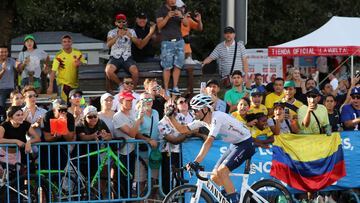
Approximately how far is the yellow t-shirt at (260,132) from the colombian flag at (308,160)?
6.1 inches

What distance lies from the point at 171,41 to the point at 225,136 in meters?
3.72

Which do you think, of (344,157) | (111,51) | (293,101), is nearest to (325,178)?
(344,157)

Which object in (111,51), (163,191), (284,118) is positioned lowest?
(163,191)

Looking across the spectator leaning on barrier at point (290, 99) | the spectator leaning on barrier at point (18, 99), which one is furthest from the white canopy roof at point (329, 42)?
the spectator leaning on barrier at point (18, 99)

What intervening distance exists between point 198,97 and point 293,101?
10.1 feet

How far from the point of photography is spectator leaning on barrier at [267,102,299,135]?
Answer: 14.8 m

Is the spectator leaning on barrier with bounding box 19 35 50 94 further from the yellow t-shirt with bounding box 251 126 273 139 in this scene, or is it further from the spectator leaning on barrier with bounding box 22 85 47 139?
the yellow t-shirt with bounding box 251 126 273 139

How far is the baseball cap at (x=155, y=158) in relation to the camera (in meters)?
14.4

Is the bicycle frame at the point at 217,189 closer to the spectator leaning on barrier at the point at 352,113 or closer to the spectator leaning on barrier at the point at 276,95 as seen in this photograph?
the spectator leaning on barrier at the point at 352,113

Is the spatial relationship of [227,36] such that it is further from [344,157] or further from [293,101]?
[344,157]

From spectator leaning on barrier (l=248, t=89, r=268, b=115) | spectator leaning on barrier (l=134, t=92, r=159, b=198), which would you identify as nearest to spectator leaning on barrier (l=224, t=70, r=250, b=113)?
spectator leaning on barrier (l=248, t=89, r=268, b=115)

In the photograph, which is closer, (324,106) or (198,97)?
(198,97)

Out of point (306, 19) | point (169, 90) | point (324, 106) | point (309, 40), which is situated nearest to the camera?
point (324, 106)

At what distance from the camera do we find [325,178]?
591 inches
